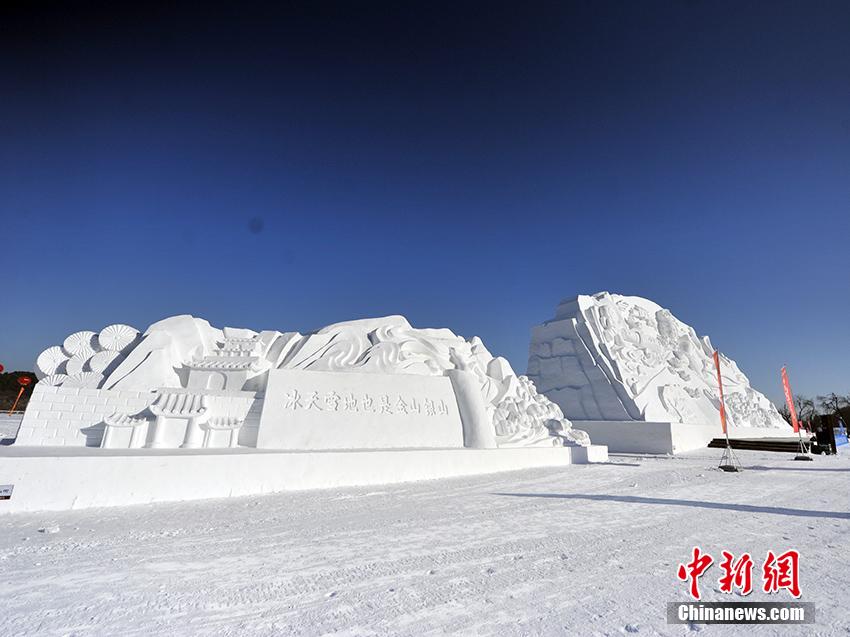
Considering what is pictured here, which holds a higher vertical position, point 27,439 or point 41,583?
point 27,439

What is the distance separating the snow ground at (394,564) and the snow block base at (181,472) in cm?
29

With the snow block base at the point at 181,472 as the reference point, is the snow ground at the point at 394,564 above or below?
below

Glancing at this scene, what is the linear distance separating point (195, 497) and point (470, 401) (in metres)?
5.03

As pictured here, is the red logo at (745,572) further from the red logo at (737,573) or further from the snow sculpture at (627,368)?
the snow sculpture at (627,368)

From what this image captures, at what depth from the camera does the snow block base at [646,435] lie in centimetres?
1431

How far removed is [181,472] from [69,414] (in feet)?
7.30

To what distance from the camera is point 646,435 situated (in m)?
14.6

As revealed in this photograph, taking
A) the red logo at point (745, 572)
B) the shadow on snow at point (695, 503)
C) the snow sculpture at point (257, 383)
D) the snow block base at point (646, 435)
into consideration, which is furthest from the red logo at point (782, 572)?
the snow block base at point (646, 435)

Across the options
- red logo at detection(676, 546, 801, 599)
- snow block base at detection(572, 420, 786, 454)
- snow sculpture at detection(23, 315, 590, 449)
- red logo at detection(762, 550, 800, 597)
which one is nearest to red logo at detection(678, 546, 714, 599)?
red logo at detection(676, 546, 801, 599)

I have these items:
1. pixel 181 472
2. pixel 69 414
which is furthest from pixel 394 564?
pixel 69 414

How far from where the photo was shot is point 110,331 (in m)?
7.23

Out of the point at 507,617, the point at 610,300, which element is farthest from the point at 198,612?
the point at 610,300

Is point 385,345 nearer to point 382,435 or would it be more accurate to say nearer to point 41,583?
point 382,435

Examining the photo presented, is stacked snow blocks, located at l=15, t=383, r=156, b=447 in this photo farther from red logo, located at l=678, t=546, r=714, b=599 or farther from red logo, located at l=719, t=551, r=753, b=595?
red logo, located at l=719, t=551, r=753, b=595
